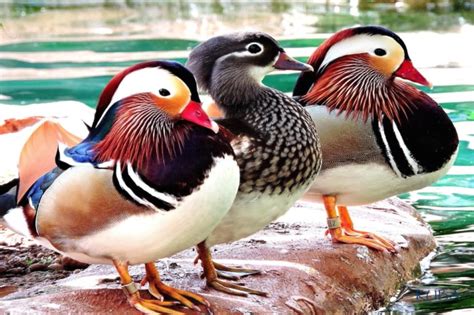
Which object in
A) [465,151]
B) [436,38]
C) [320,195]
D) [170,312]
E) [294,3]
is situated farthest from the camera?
[294,3]

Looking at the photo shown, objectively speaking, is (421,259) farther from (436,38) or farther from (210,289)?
(436,38)

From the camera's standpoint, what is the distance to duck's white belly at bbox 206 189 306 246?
115 inches

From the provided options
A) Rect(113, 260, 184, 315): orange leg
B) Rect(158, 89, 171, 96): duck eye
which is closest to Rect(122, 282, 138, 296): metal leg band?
Rect(113, 260, 184, 315): orange leg

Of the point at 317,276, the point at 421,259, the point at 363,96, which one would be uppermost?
the point at 363,96

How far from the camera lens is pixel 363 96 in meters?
3.45

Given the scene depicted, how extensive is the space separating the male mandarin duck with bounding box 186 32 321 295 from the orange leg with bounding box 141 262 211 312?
0.15 metres

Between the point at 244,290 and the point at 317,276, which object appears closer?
the point at 244,290

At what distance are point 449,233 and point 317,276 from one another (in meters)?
1.47

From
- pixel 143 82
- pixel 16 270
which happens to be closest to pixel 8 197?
pixel 143 82

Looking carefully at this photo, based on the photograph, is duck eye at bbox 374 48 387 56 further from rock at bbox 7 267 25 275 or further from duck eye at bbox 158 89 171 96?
rock at bbox 7 267 25 275

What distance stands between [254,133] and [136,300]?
0.56 meters

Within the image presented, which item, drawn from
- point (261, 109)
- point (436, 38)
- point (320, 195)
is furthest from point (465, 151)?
point (436, 38)

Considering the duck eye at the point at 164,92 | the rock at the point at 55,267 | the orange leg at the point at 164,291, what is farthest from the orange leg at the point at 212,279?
the rock at the point at 55,267

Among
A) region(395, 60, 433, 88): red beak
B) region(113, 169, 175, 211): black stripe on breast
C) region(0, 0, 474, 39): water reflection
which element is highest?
region(395, 60, 433, 88): red beak
